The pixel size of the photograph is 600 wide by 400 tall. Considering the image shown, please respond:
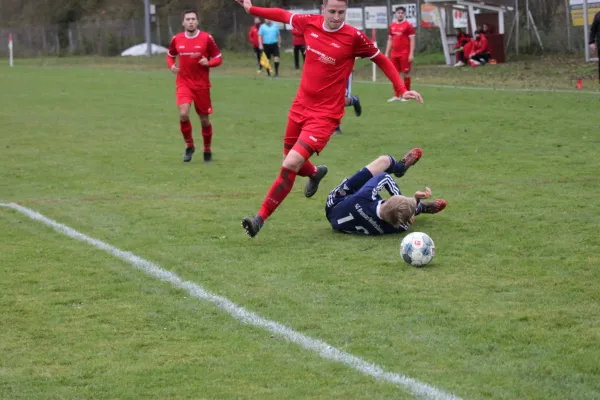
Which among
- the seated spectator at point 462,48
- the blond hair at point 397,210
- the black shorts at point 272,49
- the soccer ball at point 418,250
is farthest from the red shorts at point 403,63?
the soccer ball at point 418,250

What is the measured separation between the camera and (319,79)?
8781 millimetres

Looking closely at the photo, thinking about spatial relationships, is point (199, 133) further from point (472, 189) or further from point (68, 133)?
point (472, 189)

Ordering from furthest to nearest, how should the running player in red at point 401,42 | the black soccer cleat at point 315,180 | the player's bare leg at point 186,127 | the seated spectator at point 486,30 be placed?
the seated spectator at point 486,30 → the running player in red at point 401,42 → the player's bare leg at point 186,127 → the black soccer cleat at point 315,180

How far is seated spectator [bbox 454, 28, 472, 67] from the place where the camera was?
34625 millimetres

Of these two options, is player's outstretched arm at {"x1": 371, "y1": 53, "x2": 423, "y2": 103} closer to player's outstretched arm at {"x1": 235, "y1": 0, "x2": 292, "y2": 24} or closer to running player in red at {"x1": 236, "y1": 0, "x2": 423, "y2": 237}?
running player in red at {"x1": 236, "y1": 0, "x2": 423, "y2": 237}

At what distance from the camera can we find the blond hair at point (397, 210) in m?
8.07

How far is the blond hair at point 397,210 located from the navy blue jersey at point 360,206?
0.31 ft

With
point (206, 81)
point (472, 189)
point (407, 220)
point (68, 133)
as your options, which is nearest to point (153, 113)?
point (68, 133)

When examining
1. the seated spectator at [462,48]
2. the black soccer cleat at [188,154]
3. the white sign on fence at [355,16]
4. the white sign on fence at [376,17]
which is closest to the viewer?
the black soccer cleat at [188,154]

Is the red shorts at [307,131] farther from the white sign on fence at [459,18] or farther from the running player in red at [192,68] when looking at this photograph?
the white sign on fence at [459,18]

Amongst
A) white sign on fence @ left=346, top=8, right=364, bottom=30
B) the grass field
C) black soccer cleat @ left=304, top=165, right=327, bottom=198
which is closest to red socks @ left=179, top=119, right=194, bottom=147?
the grass field

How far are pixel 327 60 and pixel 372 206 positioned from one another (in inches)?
55.8

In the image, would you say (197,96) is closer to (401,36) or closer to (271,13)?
(271,13)

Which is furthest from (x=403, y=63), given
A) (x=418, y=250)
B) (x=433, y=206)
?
(x=418, y=250)
